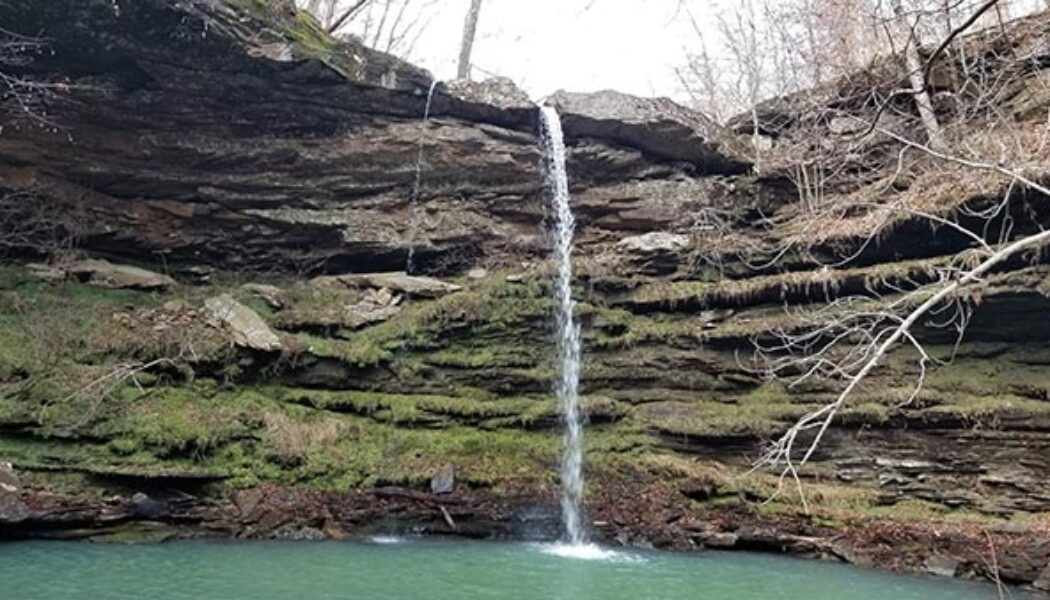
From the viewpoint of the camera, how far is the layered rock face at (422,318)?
324 inches

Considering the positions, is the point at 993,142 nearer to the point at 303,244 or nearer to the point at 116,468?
the point at 303,244

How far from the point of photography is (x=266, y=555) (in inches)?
281

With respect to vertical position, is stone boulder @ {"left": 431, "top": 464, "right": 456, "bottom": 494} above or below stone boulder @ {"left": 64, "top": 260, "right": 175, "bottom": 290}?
below

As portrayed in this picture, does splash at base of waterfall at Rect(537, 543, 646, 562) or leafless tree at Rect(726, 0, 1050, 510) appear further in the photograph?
leafless tree at Rect(726, 0, 1050, 510)

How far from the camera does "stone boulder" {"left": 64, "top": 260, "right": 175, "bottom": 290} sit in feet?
34.3

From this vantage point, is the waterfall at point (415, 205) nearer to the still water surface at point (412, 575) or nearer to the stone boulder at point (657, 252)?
the stone boulder at point (657, 252)

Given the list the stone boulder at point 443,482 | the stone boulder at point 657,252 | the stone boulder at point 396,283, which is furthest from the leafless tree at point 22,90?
the stone boulder at point 657,252

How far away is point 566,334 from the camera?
1041 centimetres

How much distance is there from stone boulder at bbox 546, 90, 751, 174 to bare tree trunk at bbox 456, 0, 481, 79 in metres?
6.15

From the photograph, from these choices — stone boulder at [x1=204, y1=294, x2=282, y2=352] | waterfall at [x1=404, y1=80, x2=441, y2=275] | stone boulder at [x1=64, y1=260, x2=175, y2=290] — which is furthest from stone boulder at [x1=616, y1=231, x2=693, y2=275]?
stone boulder at [x1=64, y1=260, x2=175, y2=290]

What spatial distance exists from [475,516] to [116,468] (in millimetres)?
3779

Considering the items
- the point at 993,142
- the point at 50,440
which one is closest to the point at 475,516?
the point at 50,440

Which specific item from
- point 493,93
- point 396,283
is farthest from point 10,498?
point 493,93

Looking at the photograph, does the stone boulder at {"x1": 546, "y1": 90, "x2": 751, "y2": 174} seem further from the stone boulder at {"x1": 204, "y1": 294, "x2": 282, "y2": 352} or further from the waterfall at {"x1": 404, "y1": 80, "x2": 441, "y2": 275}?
the stone boulder at {"x1": 204, "y1": 294, "x2": 282, "y2": 352}
